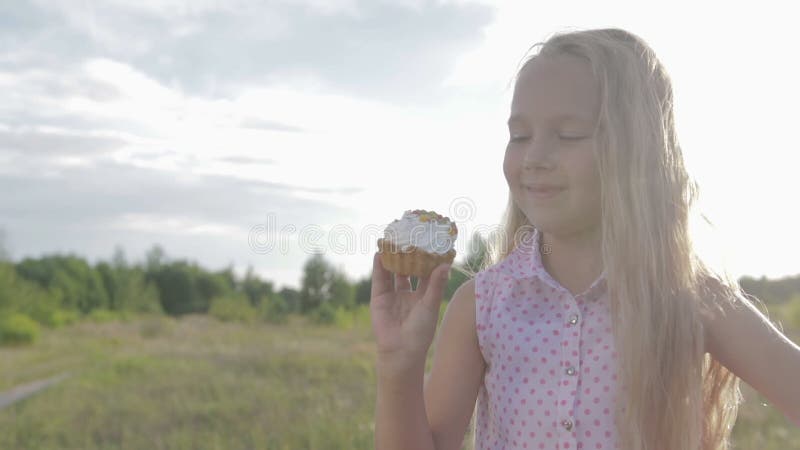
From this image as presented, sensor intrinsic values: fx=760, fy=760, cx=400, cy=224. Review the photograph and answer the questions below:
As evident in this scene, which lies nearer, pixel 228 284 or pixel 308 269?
pixel 308 269

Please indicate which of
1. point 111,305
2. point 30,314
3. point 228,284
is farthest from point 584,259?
point 111,305

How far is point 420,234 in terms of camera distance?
280 cm

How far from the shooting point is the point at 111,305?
21.3 metres

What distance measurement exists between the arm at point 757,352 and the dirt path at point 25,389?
6807 mm

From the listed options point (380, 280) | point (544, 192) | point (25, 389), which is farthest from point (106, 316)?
point (544, 192)

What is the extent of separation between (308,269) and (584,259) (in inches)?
462

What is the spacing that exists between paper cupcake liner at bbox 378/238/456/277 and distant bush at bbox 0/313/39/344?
557 inches

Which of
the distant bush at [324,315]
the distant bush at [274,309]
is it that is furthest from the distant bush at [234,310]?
the distant bush at [324,315]

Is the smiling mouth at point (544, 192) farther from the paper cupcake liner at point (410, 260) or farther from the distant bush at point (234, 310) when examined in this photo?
the distant bush at point (234, 310)

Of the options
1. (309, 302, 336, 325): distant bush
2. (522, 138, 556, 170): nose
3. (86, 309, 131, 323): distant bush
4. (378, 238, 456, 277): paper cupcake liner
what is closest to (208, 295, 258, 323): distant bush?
(86, 309, 131, 323): distant bush

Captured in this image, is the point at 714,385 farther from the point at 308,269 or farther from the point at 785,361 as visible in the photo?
the point at 308,269

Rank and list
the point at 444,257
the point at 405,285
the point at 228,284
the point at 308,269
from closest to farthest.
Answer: the point at 405,285
the point at 444,257
the point at 308,269
the point at 228,284

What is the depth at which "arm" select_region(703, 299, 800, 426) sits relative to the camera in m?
2.15

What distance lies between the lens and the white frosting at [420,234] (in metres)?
2.75
